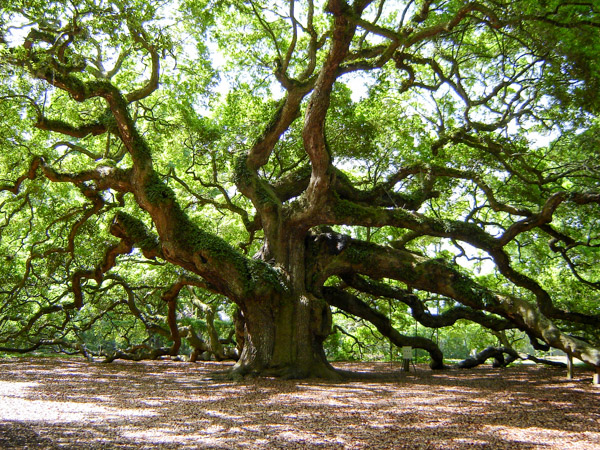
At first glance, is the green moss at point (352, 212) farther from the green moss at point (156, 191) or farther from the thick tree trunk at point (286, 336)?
the green moss at point (156, 191)

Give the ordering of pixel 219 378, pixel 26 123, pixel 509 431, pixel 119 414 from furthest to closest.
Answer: pixel 26 123 → pixel 219 378 → pixel 119 414 → pixel 509 431

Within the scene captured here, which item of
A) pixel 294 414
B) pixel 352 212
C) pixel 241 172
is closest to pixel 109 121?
pixel 241 172

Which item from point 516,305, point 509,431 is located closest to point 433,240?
point 516,305

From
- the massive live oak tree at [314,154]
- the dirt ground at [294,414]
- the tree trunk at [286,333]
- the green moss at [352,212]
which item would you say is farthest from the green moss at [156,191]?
the dirt ground at [294,414]

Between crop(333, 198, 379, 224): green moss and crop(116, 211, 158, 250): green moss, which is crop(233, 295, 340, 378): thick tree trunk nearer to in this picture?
crop(333, 198, 379, 224): green moss

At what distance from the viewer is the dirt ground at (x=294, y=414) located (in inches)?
154

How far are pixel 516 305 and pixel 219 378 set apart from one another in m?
6.12

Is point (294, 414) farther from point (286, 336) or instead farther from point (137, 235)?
point (137, 235)

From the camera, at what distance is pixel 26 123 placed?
456 inches

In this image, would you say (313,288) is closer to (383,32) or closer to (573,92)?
(383,32)

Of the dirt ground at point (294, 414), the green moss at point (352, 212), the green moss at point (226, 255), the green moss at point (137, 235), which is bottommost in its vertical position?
the dirt ground at point (294, 414)

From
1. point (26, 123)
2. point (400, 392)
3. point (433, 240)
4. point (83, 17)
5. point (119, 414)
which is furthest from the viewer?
point (433, 240)

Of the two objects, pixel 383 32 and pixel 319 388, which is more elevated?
pixel 383 32

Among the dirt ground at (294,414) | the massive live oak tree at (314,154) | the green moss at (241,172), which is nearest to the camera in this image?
the dirt ground at (294,414)
